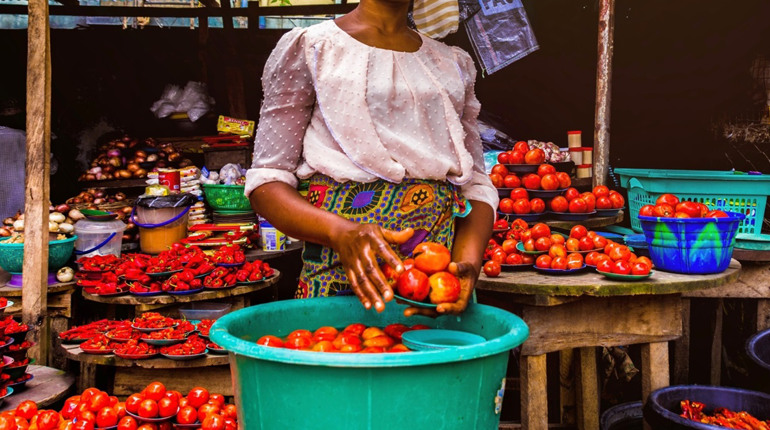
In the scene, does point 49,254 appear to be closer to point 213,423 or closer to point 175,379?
point 175,379

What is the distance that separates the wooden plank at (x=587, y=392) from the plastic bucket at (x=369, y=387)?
2.41 metres

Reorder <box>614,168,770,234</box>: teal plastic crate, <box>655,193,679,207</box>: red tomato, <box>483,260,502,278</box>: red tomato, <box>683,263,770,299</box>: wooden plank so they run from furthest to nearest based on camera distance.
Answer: <box>614,168,770,234</box>: teal plastic crate < <box>683,263,770,299</box>: wooden plank < <box>655,193,679,207</box>: red tomato < <box>483,260,502,278</box>: red tomato

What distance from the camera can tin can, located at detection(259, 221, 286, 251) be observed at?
5614 mm

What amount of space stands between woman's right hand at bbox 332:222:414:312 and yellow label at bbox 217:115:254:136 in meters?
5.44

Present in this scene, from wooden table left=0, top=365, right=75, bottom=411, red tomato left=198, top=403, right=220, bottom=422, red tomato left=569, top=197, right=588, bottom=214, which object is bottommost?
wooden table left=0, top=365, right=75, bottom=411

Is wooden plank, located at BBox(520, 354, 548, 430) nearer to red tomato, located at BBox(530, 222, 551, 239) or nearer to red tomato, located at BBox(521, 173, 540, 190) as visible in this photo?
red tomato, located at BBox(530, 222, 551, 239)

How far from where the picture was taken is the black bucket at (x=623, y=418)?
138 inches

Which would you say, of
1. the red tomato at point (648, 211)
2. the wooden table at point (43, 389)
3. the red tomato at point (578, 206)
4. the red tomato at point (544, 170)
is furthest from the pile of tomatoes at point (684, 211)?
the wooden table at point (43, 389)

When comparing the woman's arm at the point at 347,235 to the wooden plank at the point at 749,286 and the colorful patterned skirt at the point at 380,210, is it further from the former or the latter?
the wooden plank at the point at 749,286

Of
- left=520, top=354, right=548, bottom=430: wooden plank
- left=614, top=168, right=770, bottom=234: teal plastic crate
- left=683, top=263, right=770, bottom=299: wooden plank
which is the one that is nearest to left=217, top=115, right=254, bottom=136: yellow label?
left=614, top=168, right=770, bottom=234: teal plastic crate

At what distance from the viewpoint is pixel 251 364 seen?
1.28m

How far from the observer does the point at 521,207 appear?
4.28m

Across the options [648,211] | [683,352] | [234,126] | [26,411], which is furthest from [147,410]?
[234,126]

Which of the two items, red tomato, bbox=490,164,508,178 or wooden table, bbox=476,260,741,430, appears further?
red tomato, bbox=490,164,508,178
